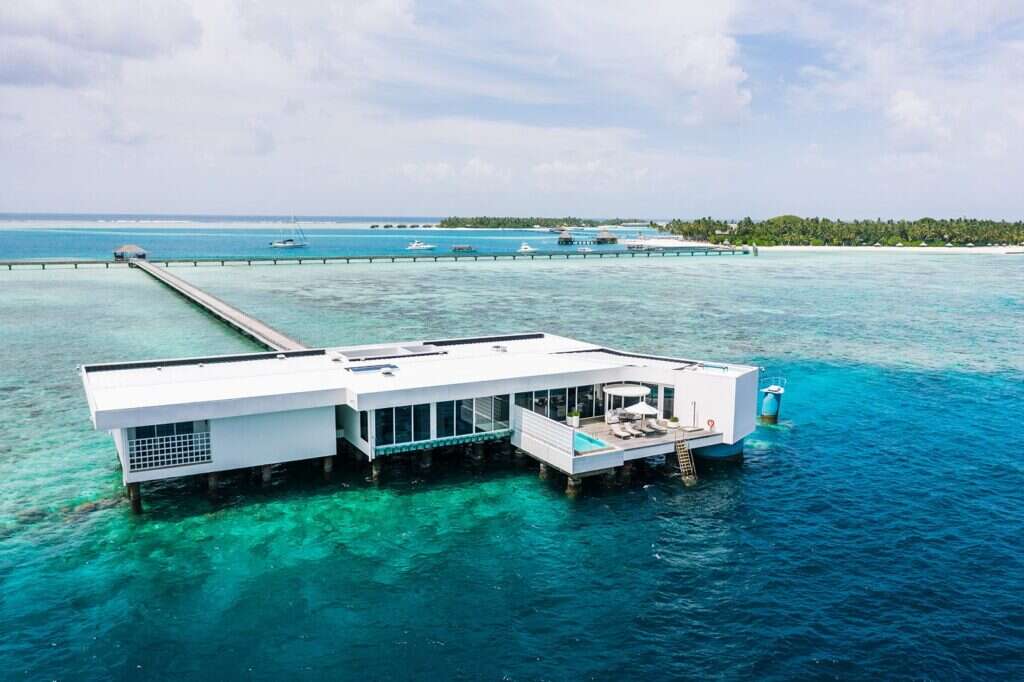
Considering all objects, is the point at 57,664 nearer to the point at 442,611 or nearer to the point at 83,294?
the point at 442,611

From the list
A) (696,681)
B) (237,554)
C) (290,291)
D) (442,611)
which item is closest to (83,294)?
(290,291)

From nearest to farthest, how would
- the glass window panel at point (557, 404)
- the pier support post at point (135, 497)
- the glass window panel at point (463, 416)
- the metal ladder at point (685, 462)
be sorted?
1. the pier support post at point (135, 497)
2. the metal ladder at point (685, 462)
3. the glass window panel at point (463, 416)
4. the glass window panel at point (557, 404)

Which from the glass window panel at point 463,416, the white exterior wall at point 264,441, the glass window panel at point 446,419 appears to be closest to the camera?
the white exterior wall at point 264,441

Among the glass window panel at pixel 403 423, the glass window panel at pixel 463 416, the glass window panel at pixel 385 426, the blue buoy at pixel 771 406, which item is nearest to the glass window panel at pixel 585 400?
the glass window panel at pixel 463 416

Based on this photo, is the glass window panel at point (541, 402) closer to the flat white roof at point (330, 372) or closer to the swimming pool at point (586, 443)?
the flat white roof at point (330, 372)

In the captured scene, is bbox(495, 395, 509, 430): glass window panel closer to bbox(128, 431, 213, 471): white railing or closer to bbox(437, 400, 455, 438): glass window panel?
bbox(437, 400, 455, 438): glass window panel

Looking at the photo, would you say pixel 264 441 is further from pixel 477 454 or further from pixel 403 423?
pixel 477 454
